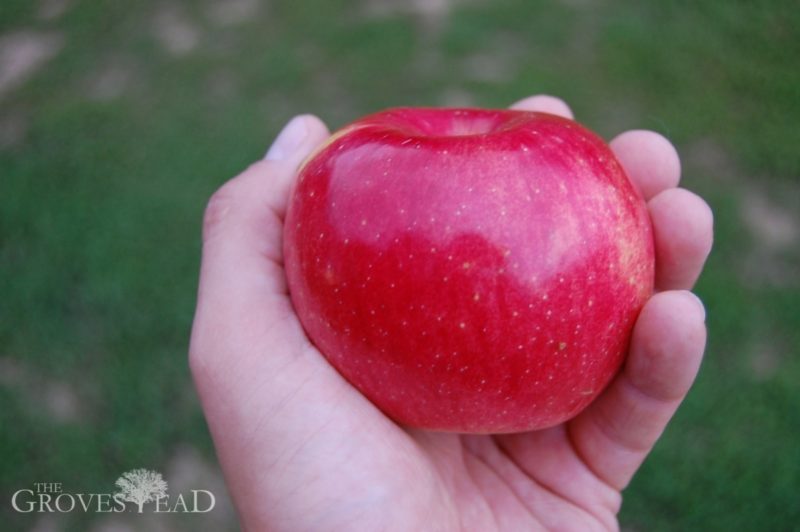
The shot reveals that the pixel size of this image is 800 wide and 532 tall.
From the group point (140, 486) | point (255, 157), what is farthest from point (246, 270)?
point (255, 157)

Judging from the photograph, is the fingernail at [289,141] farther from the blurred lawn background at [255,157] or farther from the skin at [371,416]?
the blurred lawn background at [255,157]

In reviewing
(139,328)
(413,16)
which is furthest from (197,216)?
(413,16)

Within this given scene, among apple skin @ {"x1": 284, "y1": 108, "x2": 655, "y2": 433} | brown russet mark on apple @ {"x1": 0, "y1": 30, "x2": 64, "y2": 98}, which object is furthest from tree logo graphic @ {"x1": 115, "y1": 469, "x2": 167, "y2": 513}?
brown russet mark on apple @ {"x1": 0, "y1": 30, "x2": 64, "y2": 98}

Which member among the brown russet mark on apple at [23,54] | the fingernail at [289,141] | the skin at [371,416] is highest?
the brown russet mark on apple at [23,54]

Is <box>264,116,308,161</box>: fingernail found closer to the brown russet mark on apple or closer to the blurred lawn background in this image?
the blurred lawn background
